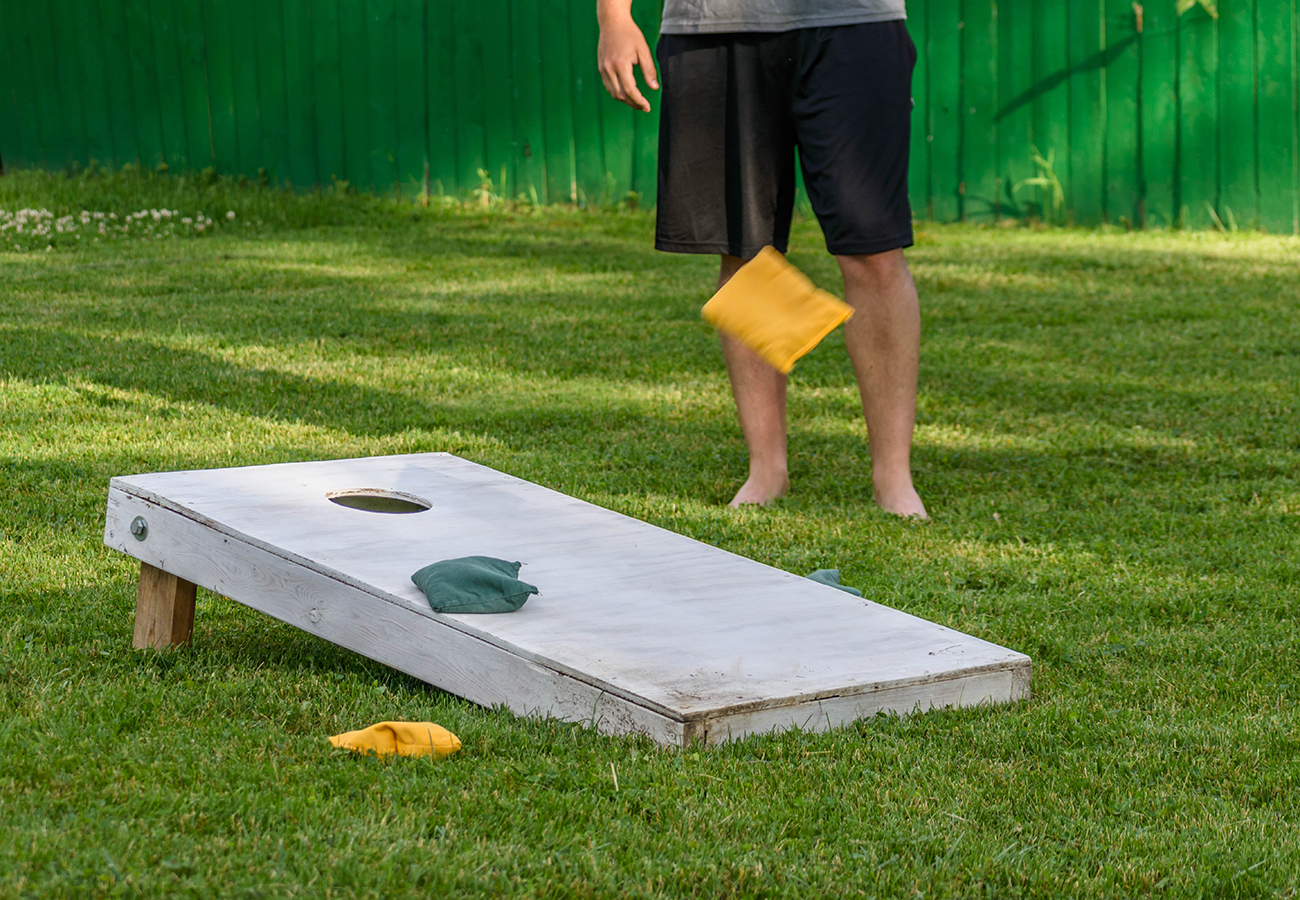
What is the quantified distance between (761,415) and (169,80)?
8520 millimetres

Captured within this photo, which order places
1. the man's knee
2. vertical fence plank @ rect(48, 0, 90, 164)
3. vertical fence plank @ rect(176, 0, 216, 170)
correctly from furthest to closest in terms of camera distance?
vertical fence plank @ rect(48, 0, 90, 164) → vertical fence plank @ rect(176, 0, 216, 170) → the man's knee

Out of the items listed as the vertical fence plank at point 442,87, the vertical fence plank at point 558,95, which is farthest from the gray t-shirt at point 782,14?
the vertical fence plank at point 442,87

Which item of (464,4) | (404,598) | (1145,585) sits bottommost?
(1145,585)

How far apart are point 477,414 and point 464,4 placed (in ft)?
20.3

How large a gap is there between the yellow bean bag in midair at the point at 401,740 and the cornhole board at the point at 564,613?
16cm

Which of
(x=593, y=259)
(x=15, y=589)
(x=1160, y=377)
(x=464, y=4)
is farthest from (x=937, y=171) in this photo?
(x=15, y=589)

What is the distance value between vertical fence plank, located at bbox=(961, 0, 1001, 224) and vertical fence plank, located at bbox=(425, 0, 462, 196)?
326 cm

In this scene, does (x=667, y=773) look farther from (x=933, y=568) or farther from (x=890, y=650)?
(x=933, y=568)

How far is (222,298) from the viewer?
21.2 ft

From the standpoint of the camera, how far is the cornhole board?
2.15 m

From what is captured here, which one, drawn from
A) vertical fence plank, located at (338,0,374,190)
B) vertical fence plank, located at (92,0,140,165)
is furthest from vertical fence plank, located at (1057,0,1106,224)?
vertical fence plank, located at (92,0,140,165)

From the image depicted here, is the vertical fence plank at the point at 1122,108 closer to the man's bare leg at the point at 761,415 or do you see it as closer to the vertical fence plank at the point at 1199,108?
the vertical fence plank at the point at 1199,108

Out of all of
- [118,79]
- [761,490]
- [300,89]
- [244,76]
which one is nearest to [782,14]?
[761,490]

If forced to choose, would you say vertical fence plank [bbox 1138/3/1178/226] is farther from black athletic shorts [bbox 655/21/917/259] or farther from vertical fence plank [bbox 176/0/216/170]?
vertical fence plank [bbox 176/0/216/170]
